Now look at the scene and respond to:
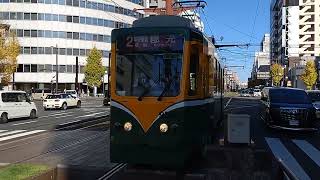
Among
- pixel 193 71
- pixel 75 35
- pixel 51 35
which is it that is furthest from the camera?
pixel 75 35

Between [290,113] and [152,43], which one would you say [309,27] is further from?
[152,43]

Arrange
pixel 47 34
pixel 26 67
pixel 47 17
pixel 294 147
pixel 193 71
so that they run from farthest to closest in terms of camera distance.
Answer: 1. pixel 26 67
2. pixel 47 34
3. pixel 47 17
4. pixel 294 147
5. pixel 193 71

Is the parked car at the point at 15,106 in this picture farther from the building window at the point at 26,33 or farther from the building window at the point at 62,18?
the building window at the point at 62,18

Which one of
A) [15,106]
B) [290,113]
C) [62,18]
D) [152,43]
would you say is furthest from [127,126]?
[62,18]

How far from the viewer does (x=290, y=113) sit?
19734mm

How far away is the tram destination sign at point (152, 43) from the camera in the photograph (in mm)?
10430

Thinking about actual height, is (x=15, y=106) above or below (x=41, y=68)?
below

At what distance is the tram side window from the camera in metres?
10.7

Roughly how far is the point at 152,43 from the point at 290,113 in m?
10.8

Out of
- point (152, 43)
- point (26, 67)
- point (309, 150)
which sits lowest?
point (309, 150)

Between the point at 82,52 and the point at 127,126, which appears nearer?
the point at 127,126

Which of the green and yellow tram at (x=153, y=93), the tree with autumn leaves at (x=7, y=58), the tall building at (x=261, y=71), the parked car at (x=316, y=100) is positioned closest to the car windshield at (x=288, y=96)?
the parked car at (x=316, y=100)

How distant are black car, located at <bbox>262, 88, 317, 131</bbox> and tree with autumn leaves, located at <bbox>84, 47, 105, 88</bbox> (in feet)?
240

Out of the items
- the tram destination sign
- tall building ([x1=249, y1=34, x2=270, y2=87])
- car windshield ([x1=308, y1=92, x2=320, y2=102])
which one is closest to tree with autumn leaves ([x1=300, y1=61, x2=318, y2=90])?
tall building ([x1=249, y1=34, x2=270, y2=87])
